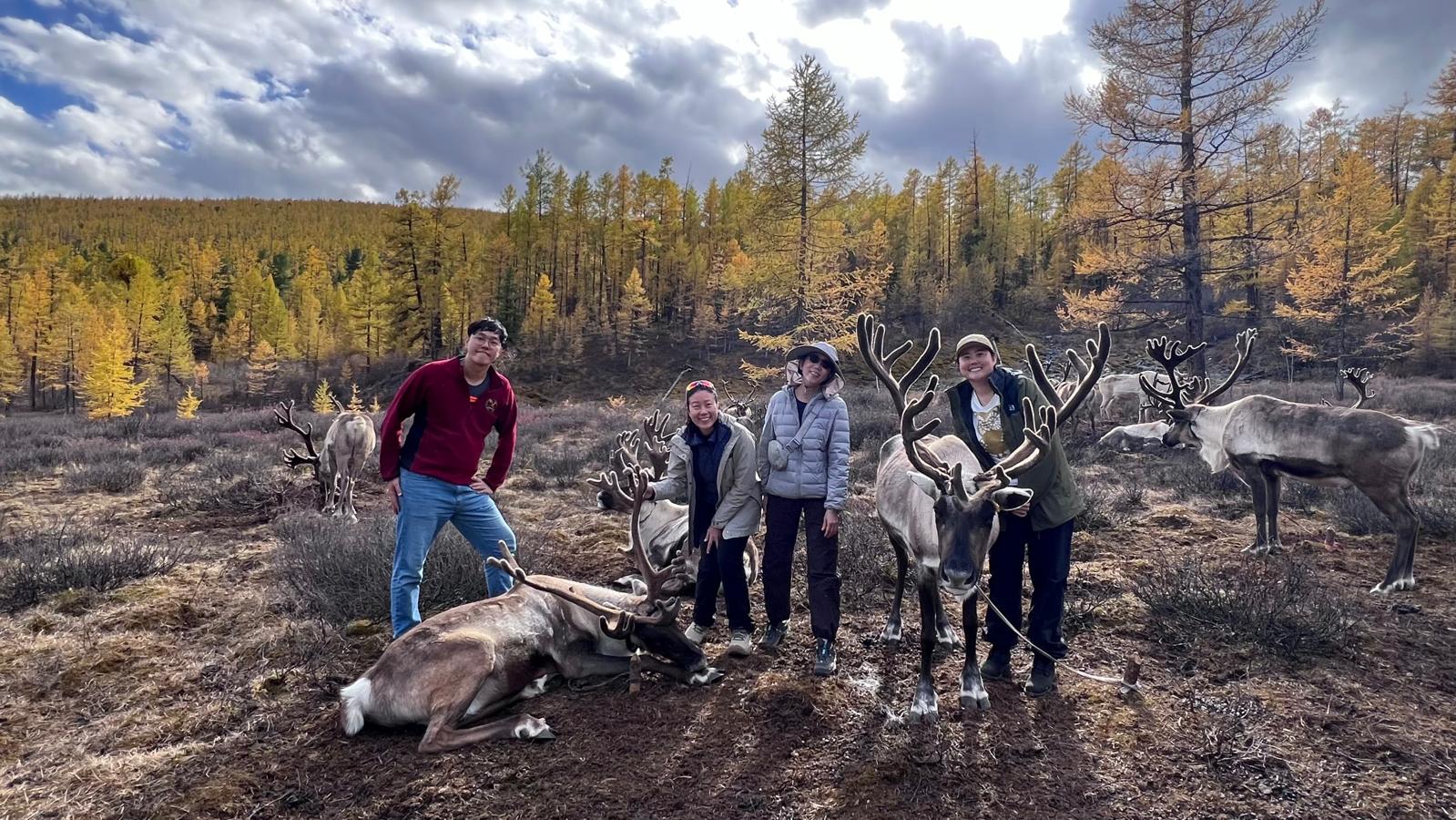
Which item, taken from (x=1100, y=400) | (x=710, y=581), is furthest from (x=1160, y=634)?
(x=1100, y=400)

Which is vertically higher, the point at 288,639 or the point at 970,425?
the point at 970,425

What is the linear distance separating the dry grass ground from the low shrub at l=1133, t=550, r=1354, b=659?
0.07 m

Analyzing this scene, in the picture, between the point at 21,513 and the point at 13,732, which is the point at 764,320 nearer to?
the point at 21,513

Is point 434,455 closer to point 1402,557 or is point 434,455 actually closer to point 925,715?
point 925,715

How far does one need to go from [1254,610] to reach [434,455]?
242 inches

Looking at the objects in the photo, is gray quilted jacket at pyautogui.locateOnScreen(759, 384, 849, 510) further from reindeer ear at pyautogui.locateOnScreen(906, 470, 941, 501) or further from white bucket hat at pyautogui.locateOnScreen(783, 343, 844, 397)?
reindeer ear at pyautogui.locateOnScreen(906, 470, 941, 501)

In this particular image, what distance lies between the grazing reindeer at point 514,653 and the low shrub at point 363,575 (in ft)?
4.72

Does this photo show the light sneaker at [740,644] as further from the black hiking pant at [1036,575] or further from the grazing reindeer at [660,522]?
the black hiking pant at [1036,575]

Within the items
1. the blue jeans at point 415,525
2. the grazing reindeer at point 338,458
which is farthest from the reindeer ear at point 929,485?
the grazing reindeer at point 338,458

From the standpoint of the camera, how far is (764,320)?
77.4ft

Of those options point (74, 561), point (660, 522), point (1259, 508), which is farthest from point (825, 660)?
point (74, 561)

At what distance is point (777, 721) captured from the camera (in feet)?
12.4

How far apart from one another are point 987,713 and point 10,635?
7232mm

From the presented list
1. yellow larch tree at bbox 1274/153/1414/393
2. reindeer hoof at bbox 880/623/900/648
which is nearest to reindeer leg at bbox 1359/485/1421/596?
reindeer hoof at bbox 880/623/900/648
